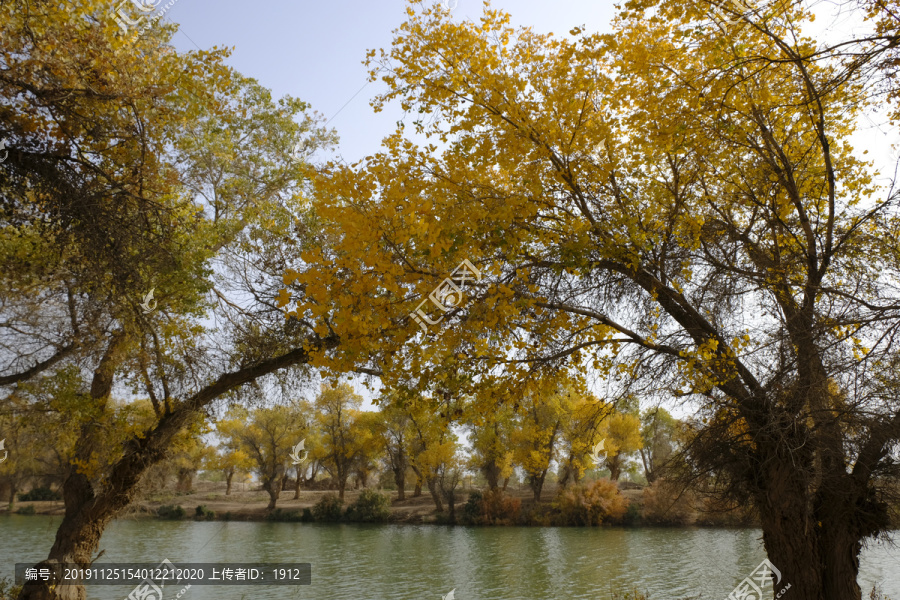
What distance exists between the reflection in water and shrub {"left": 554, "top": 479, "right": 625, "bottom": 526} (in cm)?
105

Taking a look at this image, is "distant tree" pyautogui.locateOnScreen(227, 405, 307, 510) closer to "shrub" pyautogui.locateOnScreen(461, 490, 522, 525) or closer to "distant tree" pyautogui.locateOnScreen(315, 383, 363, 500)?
"distant tree" pyautogui.locateOnScreen(315, 383, 363, 500)

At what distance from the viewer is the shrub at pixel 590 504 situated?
23.4 meters

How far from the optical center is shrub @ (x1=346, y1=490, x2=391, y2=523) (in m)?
27.1

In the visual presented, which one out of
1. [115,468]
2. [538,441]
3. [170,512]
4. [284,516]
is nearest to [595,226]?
[115,468]

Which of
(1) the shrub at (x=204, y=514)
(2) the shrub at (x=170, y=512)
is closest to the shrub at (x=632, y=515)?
(1) the shrub at (x=204, y=514)

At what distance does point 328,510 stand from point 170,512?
914 centimetres

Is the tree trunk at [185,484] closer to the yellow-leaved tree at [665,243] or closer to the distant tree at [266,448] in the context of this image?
the distant tree at [266,448]

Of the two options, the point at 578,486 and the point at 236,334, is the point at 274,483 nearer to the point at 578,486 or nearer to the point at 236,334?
the point at 578,486

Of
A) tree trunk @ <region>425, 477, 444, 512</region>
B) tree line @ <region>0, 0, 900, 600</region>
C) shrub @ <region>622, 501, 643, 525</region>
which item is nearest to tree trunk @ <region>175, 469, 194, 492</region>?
tree trunk @ <region>425, 477, 444, 512</region>

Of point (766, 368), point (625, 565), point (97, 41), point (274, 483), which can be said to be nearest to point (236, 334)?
point (97, 41)

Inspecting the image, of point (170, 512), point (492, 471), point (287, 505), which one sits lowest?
point (170, 512)

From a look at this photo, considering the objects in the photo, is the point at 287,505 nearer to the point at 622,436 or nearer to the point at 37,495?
the point at 37,495

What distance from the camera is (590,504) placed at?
2355cm

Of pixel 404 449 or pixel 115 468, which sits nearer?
pixel 115 468
